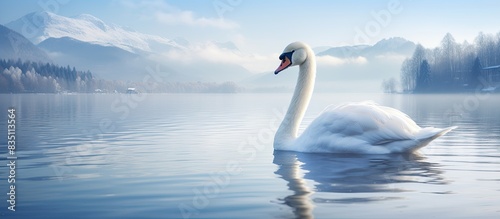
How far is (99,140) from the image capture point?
52.7ft

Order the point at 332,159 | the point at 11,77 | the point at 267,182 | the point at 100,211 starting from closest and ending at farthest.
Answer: the point at 100,211 < the point at 267,182 < the point at 332,159 < the point at 11,77

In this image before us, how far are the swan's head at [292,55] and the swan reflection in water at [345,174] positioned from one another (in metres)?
2.35

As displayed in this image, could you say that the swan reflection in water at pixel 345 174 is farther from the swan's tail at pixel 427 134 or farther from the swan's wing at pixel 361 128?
the swan's tail at pixel 427 134

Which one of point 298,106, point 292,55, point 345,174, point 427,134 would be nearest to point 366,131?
point 427,134

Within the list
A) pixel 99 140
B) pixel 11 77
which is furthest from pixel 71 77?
pixel 99 140

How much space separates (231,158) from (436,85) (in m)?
125

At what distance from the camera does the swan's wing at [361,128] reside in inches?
433

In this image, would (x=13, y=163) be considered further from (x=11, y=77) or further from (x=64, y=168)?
(x=11, y=77)

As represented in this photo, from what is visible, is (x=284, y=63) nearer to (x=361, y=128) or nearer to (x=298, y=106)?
(x=298, y=106)

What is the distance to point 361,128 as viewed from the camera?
11.1 m

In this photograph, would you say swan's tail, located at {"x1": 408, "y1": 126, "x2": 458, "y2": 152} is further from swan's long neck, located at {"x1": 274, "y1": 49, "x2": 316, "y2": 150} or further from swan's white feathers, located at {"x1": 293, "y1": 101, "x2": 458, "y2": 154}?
swan's long neck, located at {"x1": 274, "y1": 49, "x2": 316, "y2": 150}

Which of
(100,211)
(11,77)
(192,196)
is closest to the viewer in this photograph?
(100,211)

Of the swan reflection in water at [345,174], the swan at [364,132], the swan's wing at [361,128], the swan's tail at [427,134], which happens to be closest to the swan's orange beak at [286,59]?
the swan at [364,132]

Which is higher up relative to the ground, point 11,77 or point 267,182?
point 11,77
